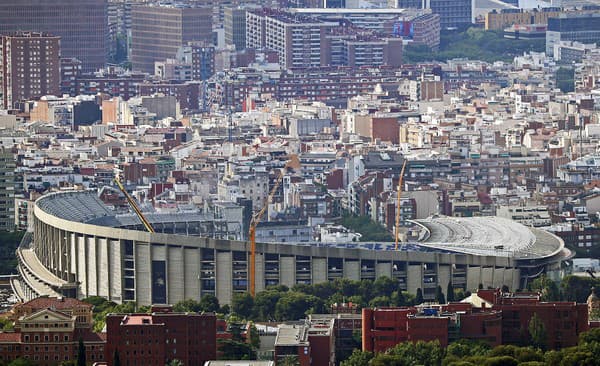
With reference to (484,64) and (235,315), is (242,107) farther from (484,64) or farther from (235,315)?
(235,315)

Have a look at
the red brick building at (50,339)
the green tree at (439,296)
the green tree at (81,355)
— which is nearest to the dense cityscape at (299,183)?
the red brick building at (50,339)

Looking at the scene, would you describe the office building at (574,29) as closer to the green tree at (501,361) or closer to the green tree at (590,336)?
the green tree at (590,336)

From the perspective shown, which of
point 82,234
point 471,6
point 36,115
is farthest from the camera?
point 471,6

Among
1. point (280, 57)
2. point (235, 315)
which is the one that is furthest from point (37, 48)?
point (235, 315)

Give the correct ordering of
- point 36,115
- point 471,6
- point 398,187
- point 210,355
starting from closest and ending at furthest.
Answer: point 210,355, point 398,187, point 36,115, point 471,6

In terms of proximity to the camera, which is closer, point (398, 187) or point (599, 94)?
point (398, 187)

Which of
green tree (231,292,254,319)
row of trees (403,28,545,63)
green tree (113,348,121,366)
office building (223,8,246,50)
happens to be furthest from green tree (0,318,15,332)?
office building (223,8,246,50)

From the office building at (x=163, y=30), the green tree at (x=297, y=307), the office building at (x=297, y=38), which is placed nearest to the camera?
the green tree at (x=297, y=307)
